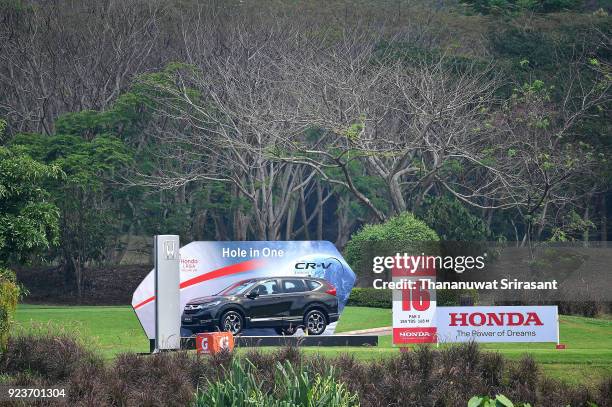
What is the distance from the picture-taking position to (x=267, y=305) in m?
25.8

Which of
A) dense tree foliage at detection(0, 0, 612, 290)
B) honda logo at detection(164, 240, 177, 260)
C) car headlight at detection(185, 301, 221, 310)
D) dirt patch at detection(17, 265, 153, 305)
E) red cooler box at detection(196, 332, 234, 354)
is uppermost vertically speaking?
dense tree foliage at detection(0, 0, 612, 290)

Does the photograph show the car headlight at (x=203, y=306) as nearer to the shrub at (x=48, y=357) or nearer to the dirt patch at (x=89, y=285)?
the shrub at (x=48, y=357)

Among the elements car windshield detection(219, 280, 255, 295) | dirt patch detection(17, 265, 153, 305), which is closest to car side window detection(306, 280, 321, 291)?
car windshield detection(219, 280, 255, 295)

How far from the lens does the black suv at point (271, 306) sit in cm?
2550

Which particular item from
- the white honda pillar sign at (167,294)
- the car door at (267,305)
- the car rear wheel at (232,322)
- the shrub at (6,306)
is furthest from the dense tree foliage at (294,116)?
the shrub at (6,306)

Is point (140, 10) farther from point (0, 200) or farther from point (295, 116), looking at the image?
point (0, 200)

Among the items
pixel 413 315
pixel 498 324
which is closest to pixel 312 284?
pixel 413 315

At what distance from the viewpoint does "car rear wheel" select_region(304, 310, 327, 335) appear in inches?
1021

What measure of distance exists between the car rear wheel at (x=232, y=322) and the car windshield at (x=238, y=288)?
50cm

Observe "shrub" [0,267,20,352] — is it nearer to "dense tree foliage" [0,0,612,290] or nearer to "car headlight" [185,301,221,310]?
"car headlight" [185,301,221,310]

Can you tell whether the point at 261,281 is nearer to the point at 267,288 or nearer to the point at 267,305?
the point at 267,288

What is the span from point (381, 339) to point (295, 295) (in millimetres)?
2634

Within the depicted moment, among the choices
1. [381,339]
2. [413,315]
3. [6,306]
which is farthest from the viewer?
[381,339]

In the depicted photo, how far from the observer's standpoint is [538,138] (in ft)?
147
